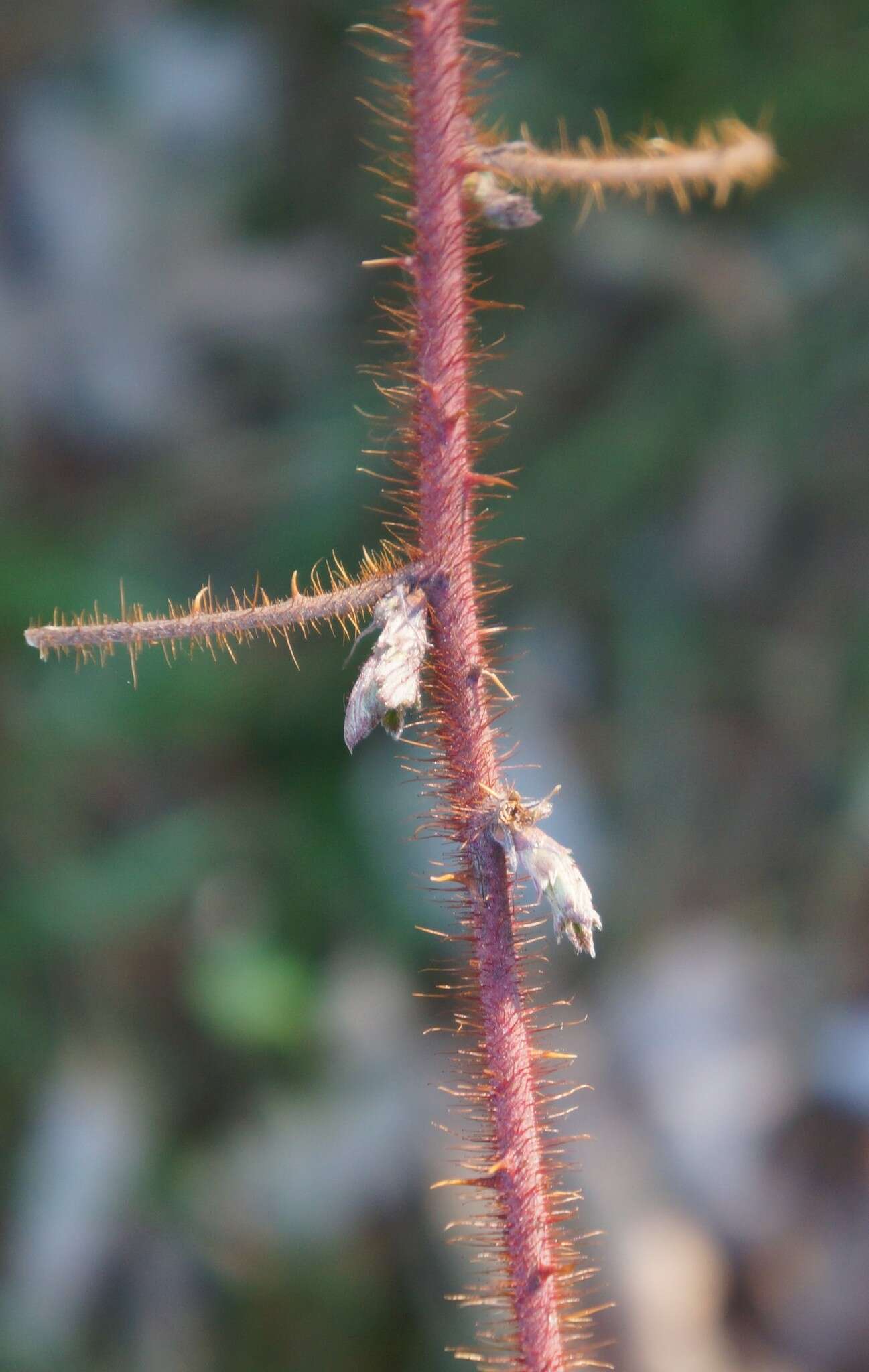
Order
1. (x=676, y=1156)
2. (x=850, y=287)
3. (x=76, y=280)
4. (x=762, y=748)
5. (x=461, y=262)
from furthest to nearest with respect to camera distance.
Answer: (x=76, y=280)
(x=762, y=748)
(x=850, y=287)
(x=676, y=1156)
(x=461, y=262)

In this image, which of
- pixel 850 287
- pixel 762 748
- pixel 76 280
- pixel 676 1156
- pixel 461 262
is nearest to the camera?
pixel 461 262

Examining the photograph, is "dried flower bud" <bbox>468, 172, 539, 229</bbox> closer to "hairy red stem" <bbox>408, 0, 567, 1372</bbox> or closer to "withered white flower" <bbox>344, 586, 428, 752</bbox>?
"hairy red stem" <bbox>408, 0, 567, 1372</bbox>

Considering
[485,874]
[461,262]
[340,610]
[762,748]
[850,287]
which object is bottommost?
[485,874]

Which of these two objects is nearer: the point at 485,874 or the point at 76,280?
the point at 485,874

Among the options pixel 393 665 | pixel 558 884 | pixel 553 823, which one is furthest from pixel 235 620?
pixel 553 823

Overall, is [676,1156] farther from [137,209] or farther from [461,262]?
[137,209]

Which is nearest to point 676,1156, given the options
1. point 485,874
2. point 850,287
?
point 850,287

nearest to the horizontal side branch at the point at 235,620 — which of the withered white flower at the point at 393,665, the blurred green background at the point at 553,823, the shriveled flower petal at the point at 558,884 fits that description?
the withered white flower at the point at 393,665
